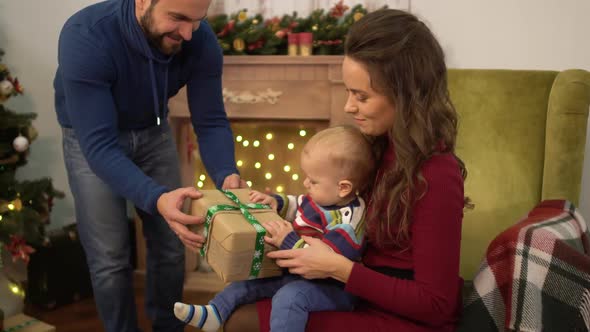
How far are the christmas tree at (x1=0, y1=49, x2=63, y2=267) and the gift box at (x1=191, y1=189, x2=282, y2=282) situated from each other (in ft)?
4.03

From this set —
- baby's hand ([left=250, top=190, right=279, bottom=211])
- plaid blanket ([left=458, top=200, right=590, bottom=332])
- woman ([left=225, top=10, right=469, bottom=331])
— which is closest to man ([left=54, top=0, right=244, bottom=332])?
baby's hand ([left=250, top=190, right=279, bottom=211])

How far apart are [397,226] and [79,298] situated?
2071 millimetres

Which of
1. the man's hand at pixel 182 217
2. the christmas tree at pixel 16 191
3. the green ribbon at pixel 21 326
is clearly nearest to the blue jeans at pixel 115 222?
the man's hand at pixel 182 217

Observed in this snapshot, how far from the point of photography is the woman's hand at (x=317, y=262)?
115 centimetres

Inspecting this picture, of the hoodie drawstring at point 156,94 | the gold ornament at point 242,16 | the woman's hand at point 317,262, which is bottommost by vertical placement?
the woman's hand at point 317,262

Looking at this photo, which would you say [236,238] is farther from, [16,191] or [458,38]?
[458,38]

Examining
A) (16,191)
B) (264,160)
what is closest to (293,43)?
(264,160)

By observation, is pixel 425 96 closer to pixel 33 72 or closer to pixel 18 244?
pixel 18 244

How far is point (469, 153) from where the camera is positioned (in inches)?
77.9

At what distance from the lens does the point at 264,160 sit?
3.03 meters

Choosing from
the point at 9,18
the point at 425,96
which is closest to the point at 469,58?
the point at 425,96

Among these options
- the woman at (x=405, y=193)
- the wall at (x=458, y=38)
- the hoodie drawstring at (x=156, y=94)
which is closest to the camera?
the woman at (x=405, y=193)

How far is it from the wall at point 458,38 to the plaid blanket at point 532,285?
4.64 feet

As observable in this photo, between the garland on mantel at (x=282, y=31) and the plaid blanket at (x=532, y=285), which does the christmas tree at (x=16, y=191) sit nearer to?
the garland on mantel at (x=282, y=31)
